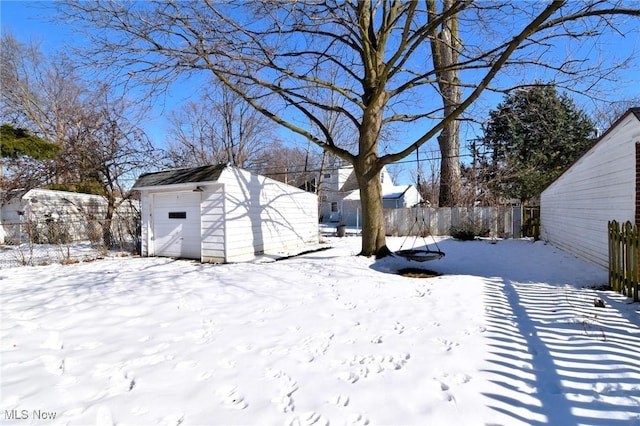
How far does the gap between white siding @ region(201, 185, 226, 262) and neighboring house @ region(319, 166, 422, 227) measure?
18.4 metres

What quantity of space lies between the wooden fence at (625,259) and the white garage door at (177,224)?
966 cm

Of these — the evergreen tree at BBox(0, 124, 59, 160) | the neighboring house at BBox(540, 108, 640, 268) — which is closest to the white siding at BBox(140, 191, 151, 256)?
the evergreen tree at BBox(0, 124, 59, 160)

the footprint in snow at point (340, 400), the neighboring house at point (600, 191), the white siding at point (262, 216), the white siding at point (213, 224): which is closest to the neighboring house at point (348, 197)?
the white siding at point (262, 216)

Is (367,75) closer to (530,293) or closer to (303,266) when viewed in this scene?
(303,266)

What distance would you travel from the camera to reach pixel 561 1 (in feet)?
16.1

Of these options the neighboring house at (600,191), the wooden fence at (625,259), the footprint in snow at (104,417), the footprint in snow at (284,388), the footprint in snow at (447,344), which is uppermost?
the neighboring house at (600,191)

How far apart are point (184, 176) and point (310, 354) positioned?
28.1 feet

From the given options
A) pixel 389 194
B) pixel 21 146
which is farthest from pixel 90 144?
pixel 389 194

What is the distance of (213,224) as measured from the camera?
31.7 feet

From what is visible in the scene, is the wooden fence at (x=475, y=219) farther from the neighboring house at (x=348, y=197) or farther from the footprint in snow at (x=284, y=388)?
the footprint in snow at (x=284, y=388)

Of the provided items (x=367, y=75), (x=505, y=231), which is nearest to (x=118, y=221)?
(x=367, y=75)

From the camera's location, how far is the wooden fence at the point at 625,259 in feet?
15.2

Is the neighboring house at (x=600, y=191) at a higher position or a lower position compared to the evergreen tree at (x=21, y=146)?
lower

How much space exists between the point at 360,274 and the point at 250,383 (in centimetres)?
405
